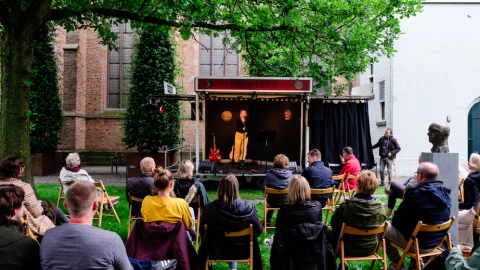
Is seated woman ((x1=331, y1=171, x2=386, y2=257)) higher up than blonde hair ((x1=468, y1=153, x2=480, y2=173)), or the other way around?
blonde hair ((x1=468, y1=153, x2=480, y2=173))

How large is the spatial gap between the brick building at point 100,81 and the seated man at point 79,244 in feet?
39.7

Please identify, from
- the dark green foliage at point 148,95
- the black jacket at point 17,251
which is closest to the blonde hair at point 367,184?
the black jacket at point 17,251

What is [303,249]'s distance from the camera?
2.68 m

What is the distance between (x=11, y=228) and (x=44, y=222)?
1001mm

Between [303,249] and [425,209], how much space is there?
1.26 m

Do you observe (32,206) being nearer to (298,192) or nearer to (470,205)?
(298,192)

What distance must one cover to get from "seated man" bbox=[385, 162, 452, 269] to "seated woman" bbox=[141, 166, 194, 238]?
2088 millimetres

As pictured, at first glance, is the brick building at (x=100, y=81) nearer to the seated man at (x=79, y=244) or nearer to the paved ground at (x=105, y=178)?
the paved ground at (x=105, y=178)

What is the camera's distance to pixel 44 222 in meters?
2.77

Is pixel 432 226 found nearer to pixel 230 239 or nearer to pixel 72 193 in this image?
pixel 230 239

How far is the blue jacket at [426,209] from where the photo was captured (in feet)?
9.62

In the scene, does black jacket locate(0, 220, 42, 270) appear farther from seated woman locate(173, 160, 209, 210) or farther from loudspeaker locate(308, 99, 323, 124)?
loudspeaker locate(308, 99, 323, 124)

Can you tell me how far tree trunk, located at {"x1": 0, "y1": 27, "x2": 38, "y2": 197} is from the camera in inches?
189

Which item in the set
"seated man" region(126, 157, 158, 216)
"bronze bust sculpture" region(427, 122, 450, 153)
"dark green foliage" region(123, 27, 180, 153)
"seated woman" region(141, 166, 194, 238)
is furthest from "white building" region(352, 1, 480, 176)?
"seated woman" region(141, 166, 194, 238)
